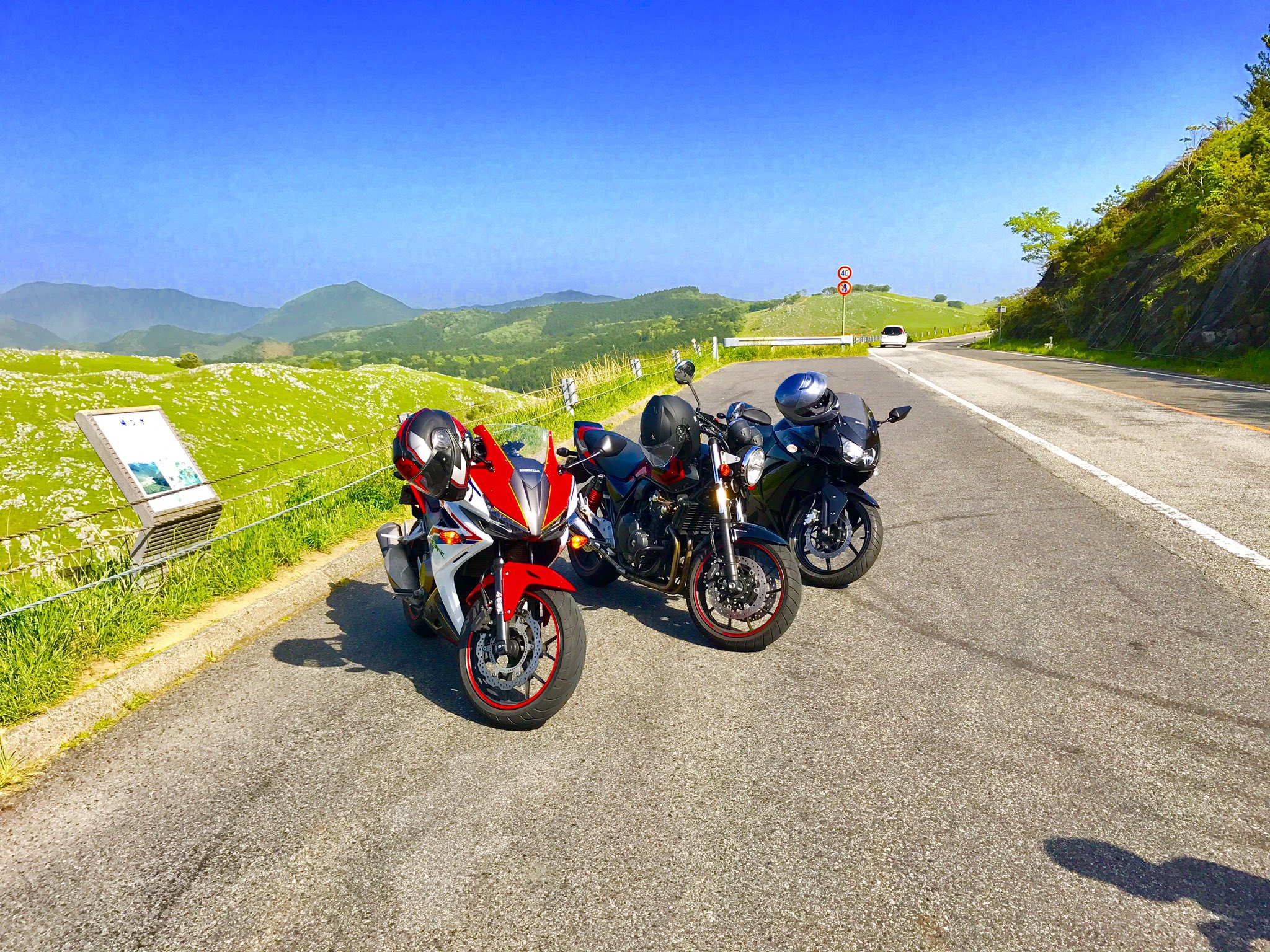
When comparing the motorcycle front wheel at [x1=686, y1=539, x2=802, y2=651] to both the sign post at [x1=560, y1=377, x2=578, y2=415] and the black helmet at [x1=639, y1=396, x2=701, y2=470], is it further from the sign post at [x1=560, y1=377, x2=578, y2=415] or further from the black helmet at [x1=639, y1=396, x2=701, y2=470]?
the sign post at [x1=560, y1=377, x2=578, y2=415]

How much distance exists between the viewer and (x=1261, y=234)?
73.1ft

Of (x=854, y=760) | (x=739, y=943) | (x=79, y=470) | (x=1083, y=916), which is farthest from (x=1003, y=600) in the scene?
(x=79, y=470)

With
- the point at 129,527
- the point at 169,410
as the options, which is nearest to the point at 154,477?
the point at 129,527

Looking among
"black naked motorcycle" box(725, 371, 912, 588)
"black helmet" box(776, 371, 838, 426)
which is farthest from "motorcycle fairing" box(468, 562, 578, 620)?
"black helmet" box(776, 371, 838, 426)

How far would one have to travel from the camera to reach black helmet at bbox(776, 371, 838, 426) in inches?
206

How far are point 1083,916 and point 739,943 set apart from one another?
3.38 feet

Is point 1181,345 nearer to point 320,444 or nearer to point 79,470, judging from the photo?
point 320,444

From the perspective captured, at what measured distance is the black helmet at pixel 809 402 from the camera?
5238mm

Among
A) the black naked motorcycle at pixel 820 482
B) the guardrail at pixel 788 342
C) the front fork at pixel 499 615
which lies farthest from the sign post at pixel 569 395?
the guardrail at pixel 788 342

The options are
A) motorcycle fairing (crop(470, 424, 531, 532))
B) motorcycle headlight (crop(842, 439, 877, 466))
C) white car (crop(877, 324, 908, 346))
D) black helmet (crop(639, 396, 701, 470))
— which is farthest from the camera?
white car (crop(877, 324, 908, 346))

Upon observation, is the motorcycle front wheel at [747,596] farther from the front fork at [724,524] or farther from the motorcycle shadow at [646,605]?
the motorcycle shadow at [646,605]

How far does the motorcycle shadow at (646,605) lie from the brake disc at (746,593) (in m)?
0.27

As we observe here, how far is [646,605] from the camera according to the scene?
538 centimetres

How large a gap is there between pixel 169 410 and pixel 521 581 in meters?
7.48
